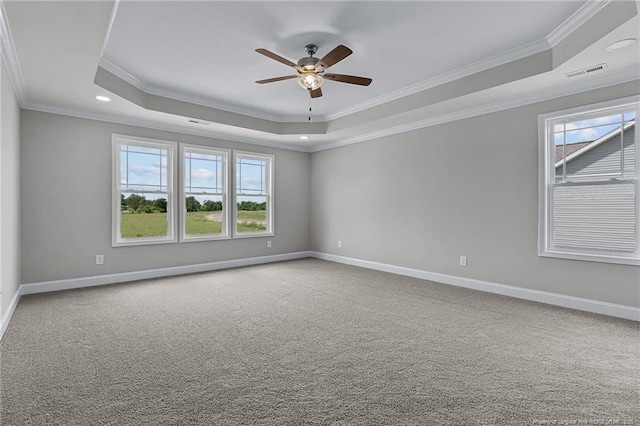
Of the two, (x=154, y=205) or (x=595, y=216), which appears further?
(x=154, y=205)

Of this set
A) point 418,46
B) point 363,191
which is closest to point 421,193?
point 363,191

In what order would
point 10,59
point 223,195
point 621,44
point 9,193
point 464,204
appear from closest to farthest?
1. point 621,44
2. point 10,59
3. point 9,193
4. point 464,204
5. point 223,195

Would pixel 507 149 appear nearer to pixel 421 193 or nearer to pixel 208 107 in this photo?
pixel 421 193

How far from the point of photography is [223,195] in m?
6.26

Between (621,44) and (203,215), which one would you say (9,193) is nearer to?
(203,215)

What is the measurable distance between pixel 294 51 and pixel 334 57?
0.66m

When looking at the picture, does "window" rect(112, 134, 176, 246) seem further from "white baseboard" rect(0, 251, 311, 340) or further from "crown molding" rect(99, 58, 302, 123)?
"crown molding" rect(99, 58, 302, 123)

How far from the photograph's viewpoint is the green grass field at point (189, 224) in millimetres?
5285

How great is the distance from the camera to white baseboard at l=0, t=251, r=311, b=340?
400cm

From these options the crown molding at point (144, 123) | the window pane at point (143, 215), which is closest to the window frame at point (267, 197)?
the crown molding at point (144, 123)

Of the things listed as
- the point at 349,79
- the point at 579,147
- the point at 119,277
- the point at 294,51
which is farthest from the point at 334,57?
the point at 119,277

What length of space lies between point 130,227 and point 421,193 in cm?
468

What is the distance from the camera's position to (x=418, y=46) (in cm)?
347

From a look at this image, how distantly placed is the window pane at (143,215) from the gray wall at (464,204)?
131 inches
